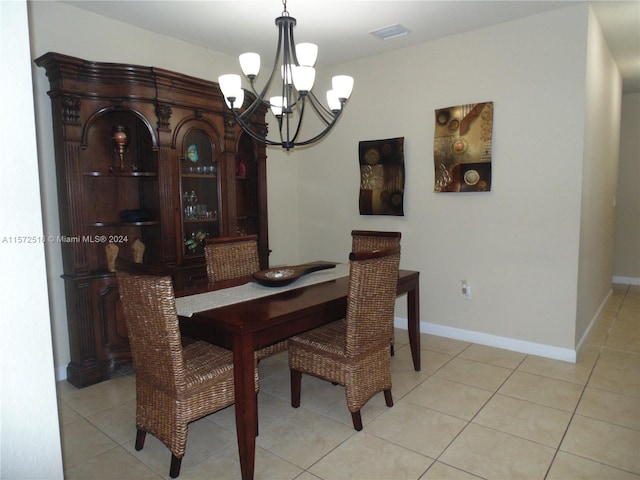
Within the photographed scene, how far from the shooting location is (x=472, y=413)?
2564 millimetres

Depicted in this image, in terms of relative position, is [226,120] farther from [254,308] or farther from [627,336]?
[627,336]

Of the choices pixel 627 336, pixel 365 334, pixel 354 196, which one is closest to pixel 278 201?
pixel 354 196

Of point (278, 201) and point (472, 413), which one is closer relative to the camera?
point (472, 413)

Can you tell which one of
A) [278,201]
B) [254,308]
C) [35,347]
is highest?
[278,201]

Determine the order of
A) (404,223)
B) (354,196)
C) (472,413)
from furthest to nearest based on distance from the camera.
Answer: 1. (354,196)
2. (404,223)
3. (472,413)

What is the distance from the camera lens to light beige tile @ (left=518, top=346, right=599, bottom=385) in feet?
9.96

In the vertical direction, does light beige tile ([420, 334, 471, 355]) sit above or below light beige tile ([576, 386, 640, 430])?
above

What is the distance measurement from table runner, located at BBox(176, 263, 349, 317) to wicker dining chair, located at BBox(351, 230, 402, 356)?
57 centimetres

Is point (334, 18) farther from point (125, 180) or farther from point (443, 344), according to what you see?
point (443, 344)

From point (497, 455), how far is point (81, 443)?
2.20 meters

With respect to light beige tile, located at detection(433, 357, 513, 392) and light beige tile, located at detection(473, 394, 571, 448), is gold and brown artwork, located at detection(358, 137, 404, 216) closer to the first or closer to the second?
light beige tile, located at detection(433, 357, 513, 392)

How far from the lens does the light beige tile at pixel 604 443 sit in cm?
208

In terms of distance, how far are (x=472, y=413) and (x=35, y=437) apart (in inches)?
91.2

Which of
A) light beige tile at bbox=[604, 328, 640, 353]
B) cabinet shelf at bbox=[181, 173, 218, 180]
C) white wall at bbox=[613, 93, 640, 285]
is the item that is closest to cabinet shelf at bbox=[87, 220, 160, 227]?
cabinet shelf at bbox=[181, 173, 218, 180]
